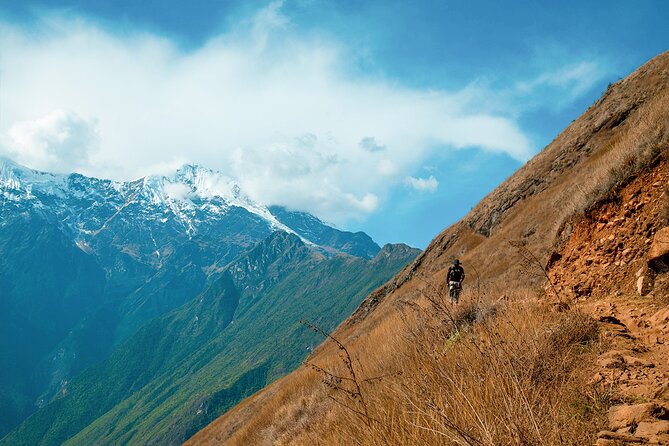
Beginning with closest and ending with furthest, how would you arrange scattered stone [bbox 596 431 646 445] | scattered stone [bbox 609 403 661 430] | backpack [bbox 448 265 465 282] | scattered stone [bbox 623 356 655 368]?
1. scattered stone [bbox 596 431 646 445]
2. scattered stone [bbox 609 403 661 430]
3. scattered stone [bbox 623 356 655 368]
4. backpack [bbox 448 265 465 282]

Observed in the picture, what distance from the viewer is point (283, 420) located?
11164mm

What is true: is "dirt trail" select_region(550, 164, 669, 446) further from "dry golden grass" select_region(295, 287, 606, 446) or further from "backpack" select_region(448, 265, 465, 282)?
"backpack" select_region(448, 265, 465, 282)

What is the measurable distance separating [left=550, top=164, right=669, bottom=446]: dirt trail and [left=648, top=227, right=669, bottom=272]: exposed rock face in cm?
10

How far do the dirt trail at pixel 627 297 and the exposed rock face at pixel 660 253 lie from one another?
0.10m

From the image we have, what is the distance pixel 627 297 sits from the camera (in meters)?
6.37

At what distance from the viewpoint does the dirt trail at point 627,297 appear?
10.5 ft

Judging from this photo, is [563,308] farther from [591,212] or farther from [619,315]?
[591,212]

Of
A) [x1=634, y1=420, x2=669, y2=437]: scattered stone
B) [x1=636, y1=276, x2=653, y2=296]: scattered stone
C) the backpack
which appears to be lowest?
[x1=634, y1=420, x2=669, y2=437]: scattered stone

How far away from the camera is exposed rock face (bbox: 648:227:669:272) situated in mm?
6129

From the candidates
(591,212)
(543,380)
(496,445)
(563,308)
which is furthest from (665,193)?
(496,445)

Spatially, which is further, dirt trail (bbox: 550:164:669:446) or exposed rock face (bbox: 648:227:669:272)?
exposed rock face (bbox: 648:227:669:272)

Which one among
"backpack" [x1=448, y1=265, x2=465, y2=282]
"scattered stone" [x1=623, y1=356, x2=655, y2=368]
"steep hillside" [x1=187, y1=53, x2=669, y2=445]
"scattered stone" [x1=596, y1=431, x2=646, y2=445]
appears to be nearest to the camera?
"scattered stone" [x1=596, y1=431, x2=646, y2=445]

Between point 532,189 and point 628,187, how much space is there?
36.3 metres

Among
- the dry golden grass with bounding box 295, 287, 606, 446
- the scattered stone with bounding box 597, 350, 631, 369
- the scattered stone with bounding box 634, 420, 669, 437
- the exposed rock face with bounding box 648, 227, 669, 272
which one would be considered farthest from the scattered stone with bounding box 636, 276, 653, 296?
the scattered stone with bounding box 634, 420, 669, 437
